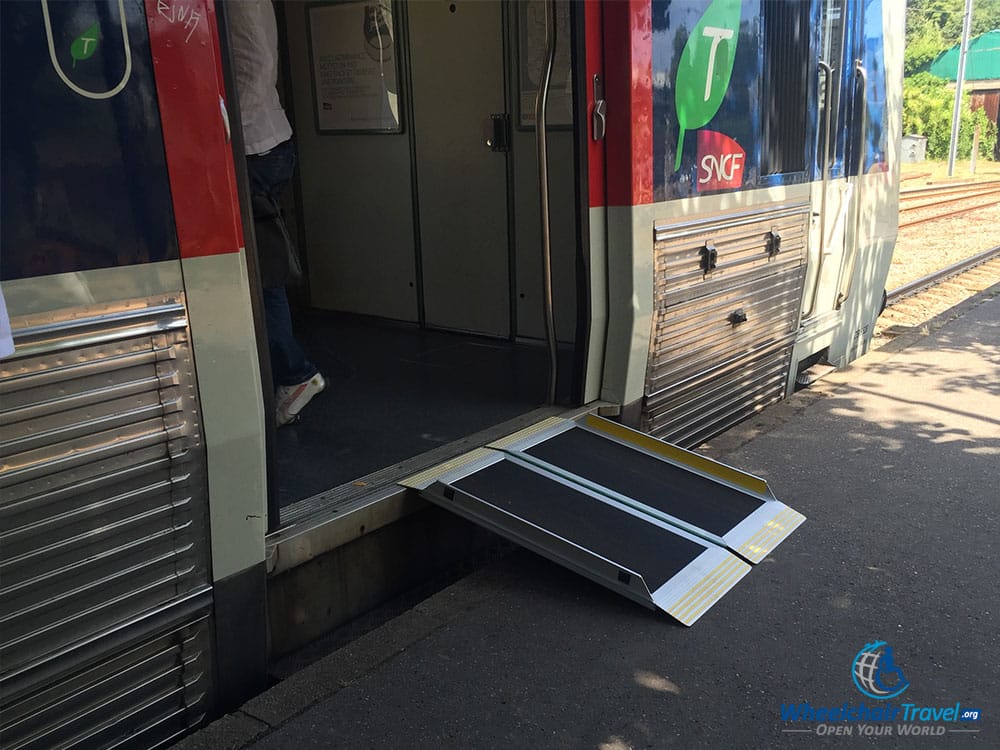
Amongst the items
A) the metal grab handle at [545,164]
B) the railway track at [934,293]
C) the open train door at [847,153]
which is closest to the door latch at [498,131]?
the metal grab handle at [545,164]

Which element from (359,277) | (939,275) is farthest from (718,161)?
(939,275)

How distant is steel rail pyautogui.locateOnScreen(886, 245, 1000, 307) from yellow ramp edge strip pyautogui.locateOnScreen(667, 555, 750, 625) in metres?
6.14

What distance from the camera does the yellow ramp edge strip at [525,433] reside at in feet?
12.4

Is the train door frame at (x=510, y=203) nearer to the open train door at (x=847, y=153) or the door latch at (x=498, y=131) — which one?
the door latch at (x=498, y=131)

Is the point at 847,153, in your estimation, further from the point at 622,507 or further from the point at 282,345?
the point at 282,345

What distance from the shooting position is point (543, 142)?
13.0 ft

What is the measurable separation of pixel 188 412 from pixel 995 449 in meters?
4.17

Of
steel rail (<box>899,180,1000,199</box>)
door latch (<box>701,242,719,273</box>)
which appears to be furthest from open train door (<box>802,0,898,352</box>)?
steel rail (<box>899,180,1000,199</box>)

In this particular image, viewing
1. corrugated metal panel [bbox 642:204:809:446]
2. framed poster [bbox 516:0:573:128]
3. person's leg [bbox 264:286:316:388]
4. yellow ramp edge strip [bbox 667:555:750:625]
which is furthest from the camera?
framed poster [bbox 516:0:573:128]

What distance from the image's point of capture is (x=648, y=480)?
3855 mm

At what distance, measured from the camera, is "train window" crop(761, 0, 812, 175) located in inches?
195

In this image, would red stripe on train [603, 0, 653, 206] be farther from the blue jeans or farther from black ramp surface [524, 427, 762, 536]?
the blue jeans

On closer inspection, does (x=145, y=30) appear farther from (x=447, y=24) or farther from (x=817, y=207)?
(x=817, y=207)

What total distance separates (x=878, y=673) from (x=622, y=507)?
109 centimetres
